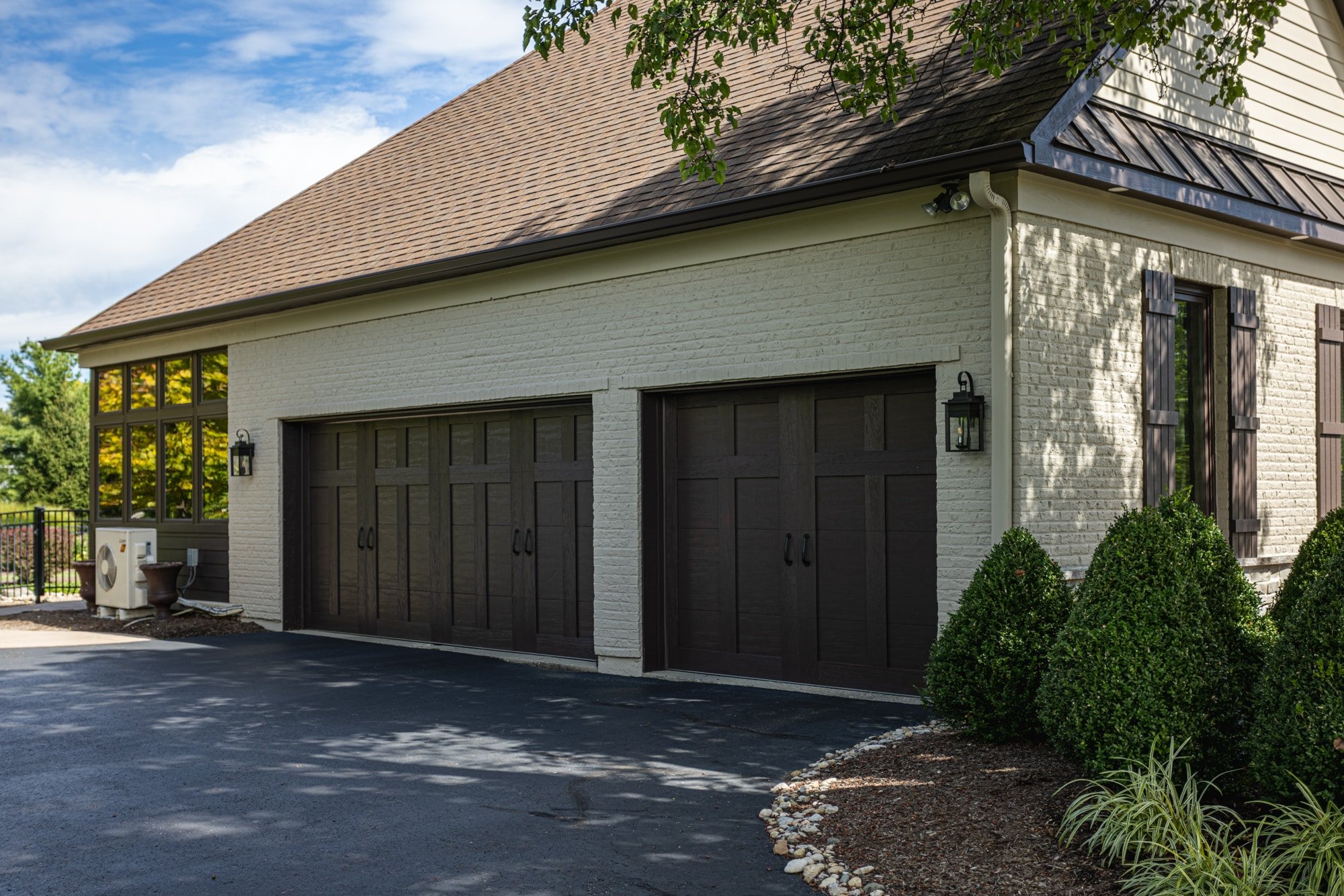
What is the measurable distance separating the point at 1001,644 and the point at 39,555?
15.8 metres

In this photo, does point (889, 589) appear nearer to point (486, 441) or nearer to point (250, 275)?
point (486, 441)

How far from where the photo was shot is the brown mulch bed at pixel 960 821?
4.73 meters

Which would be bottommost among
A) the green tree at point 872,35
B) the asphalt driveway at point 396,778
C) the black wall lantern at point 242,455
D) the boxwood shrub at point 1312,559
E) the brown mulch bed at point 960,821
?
the asphalt driveway at point 396,778

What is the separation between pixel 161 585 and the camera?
1430 cm

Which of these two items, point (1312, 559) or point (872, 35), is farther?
point (872, 35)

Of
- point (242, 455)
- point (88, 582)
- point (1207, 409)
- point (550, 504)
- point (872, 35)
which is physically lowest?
point (88, 582)

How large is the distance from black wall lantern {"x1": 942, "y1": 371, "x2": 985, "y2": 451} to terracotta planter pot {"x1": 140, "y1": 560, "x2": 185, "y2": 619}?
33.1ft

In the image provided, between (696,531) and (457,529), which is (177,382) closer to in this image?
(457,529)

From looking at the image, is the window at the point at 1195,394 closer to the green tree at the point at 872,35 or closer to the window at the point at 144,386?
the green tree at the point at 872,35

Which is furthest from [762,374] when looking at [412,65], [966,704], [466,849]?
[412,65]

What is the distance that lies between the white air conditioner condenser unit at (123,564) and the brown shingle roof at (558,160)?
2833mm

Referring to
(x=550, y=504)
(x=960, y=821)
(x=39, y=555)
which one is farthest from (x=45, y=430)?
(x=960, y=821)

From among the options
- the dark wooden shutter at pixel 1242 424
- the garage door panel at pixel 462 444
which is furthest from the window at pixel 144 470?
the dark wooden shutter at pixel 1242 424

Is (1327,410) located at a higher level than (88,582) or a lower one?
higher
